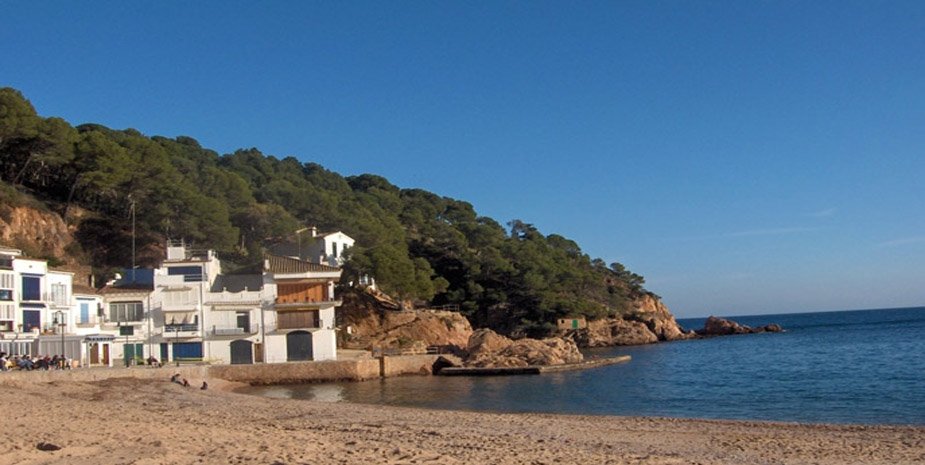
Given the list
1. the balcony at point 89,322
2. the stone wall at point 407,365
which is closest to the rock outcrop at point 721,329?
the stone wall at point 407,365

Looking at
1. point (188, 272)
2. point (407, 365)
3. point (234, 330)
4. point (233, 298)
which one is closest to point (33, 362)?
point (188, 272)

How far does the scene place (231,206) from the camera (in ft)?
247

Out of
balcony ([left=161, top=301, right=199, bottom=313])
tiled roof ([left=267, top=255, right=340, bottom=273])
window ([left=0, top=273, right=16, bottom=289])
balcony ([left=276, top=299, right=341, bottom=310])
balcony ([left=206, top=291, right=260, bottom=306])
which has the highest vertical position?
tiled roof ([left=267, top=255, right=340, bottom=273])

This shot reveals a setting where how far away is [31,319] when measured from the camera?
45.4 metres

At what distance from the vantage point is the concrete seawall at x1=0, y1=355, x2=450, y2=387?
Answer: 1578 inches

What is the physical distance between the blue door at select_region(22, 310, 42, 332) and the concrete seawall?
21.9 ft

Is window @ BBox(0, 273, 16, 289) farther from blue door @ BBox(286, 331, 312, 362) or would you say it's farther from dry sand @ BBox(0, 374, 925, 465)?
blue door @ BBox(286, 331, 312, 362)

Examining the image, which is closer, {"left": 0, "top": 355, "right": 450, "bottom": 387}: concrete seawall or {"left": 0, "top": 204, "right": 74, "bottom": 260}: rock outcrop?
{"left": 0, "top": 355, "right": 450, "bottom": 387}: concrete seawall

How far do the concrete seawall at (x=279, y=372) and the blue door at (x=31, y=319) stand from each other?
6.68 metres

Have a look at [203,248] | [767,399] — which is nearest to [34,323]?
Answer: [203,248]

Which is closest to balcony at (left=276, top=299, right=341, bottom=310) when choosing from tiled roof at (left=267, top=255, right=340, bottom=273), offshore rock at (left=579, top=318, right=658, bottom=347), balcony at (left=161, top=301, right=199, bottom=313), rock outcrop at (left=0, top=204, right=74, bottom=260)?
tiled roof at (left=267, top=255, right=340, bottom=273)

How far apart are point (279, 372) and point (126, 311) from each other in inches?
438

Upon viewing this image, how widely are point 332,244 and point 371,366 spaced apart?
76.4 feet

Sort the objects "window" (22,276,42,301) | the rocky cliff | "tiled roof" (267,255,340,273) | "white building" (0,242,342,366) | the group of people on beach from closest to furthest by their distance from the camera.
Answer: the group of people on beach → "window" (22,276,42,301) → "white building" (0,242,342,366) → "tiled roof" (267,255,340,273) → the rocky cliff
